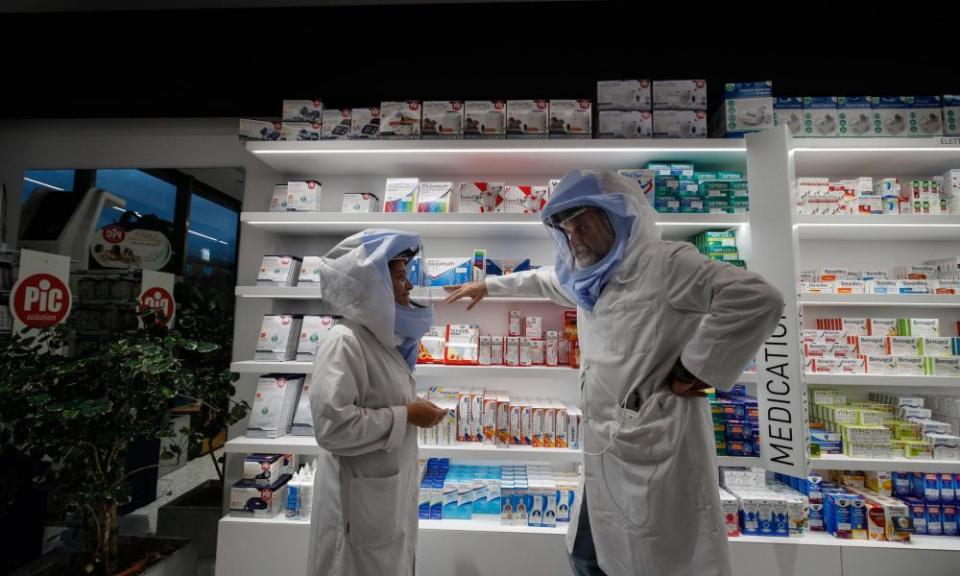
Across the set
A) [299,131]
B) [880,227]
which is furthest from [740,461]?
[299,131]

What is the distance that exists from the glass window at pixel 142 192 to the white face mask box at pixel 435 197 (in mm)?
1939

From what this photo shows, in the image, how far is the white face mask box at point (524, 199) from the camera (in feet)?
7.83

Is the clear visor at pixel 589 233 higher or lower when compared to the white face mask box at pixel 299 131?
lower

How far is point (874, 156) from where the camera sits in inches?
93.0

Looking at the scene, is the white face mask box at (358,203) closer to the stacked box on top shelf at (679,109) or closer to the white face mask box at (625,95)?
the white face mask box at (625,95)

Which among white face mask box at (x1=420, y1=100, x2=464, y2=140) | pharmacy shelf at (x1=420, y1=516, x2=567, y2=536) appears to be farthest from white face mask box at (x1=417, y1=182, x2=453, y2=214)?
pharmacy shelf at (x1=420, y1=516, x2=567, y2=536)

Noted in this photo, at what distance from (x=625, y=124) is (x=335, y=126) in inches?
69.6

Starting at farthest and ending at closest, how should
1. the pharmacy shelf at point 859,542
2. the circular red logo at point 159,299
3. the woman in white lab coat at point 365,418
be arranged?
the circular red logo at point 159,299
the pharmacy shelf at point 859,542
the woman in white lab coat at point 365,418

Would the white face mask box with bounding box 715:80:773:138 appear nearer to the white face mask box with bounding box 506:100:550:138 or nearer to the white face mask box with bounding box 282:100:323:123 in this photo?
the white face mask box with bounding box 506:100:550:138

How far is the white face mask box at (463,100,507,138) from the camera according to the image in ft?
7.72

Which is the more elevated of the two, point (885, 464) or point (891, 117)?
point (891, 117)

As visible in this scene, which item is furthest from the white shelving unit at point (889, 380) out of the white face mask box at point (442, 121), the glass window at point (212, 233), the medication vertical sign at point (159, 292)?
the medication vertical sign at point (159, 292)

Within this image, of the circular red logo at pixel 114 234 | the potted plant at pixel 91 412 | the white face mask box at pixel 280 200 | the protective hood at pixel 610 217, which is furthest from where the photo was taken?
the circular red logo at pixel 114 234

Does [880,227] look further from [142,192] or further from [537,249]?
[142,192]
